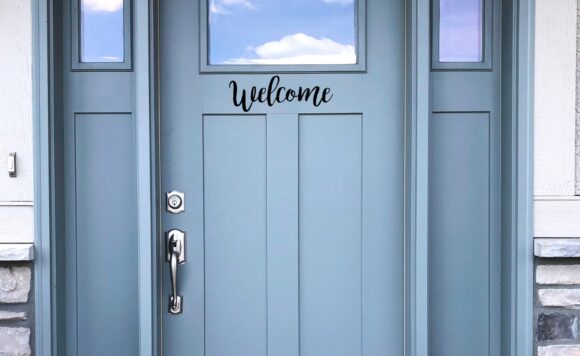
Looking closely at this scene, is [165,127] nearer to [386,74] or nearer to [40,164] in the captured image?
[40,164]

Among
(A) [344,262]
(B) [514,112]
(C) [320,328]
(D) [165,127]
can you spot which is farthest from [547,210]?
(D) [165,127]

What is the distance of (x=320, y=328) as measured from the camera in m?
2.22

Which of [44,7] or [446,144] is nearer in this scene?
[44,7]

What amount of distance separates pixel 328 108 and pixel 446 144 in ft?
1.59

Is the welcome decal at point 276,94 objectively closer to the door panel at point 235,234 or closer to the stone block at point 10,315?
the door panel at point 235,234

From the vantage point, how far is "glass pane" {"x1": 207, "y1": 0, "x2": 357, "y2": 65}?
218 cm

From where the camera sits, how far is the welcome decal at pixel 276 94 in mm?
2166

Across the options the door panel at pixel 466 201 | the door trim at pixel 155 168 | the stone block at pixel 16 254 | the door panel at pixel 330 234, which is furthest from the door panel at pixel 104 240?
the door panel at pixel 466 201

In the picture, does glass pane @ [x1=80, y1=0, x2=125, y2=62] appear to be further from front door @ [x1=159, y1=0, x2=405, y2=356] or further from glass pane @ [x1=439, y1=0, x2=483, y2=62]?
glass pane @ [x1=439, y1=0, x2=483, y2=62]

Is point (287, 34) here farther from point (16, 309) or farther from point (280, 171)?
point (16, 309)

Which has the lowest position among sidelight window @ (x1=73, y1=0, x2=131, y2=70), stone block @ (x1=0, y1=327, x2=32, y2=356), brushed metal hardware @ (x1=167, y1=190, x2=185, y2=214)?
stone block @ (x1=0, y1=327, x2=32, y2=356)

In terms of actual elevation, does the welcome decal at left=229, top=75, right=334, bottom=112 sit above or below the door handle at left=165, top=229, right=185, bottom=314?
above

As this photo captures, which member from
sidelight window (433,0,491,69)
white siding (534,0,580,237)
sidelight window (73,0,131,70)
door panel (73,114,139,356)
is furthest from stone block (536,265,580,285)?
sidelight window (73,0,131,70)

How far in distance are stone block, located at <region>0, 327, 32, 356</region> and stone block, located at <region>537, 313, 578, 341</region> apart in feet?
6.25
